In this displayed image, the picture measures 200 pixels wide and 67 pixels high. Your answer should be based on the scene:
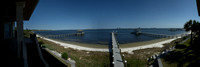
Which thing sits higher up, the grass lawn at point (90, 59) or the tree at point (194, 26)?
the tree at point (194, 26)

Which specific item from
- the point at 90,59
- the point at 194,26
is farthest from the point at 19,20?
the point at 194,26

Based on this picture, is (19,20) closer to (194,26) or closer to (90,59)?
(90,59)

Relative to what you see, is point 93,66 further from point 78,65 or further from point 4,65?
point 4,65

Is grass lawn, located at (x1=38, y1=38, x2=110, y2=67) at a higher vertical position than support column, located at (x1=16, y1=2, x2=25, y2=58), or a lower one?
lower

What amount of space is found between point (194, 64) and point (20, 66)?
37.6 ft

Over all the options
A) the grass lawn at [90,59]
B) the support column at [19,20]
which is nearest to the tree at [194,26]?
the grass lawn at [90,59]

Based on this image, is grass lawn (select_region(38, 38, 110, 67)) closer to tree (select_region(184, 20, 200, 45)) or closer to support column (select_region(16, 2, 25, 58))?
support column (select_region(16, 2, 25, 58))

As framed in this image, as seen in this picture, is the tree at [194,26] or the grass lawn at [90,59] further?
the tree at [194,26]

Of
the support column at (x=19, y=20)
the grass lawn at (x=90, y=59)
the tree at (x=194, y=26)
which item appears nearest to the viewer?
the support column at (x=19, y=20)

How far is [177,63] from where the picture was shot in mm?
8117

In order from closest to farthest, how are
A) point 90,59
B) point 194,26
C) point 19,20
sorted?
1. point 19,20
2. point 90,59
3. point 194,26

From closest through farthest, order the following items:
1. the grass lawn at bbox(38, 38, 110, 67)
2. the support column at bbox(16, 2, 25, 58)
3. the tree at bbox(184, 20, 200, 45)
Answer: the support column at bbox(16, 2, 25, 58)
the grass lawn at bbox(38, 38, 110, 67)
the tree at bbox(184, 20, 200, 45)

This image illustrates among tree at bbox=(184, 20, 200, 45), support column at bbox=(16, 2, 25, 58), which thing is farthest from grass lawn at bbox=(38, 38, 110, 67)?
tree at bbox=(184, 20, 200, 45)

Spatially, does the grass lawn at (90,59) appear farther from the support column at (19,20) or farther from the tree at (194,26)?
the tree at (194,26)
